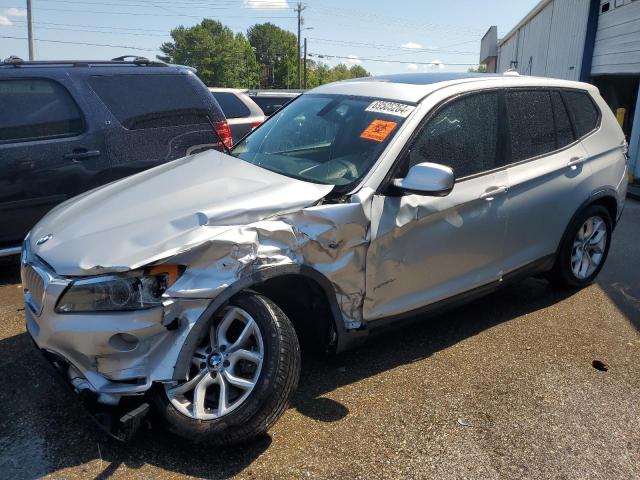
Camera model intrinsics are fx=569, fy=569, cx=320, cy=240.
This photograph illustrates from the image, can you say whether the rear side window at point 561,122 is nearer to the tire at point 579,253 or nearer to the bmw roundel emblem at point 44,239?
the tire at point 579,253

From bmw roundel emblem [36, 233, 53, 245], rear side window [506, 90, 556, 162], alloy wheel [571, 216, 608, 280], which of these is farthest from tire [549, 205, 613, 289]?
bmw roundel emblem [36, 233, 53, 245]

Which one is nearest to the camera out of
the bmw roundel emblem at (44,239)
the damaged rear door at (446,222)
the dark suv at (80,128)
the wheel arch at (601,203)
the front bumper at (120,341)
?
the front bumper at (120,341)

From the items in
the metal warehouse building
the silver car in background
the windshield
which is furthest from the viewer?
the metal warehouse building

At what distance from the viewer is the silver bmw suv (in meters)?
2.63

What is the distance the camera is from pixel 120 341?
262 cm

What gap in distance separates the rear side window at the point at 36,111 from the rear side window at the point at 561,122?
162 inches

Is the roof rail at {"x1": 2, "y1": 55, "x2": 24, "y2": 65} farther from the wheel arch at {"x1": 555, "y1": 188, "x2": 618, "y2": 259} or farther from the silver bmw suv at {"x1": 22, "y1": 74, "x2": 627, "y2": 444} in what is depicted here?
the wheel arch at {"x1": 555, "y1": 188, "x2": 618, "y2": 259}

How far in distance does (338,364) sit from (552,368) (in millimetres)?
1381

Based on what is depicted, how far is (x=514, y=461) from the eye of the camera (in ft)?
9.07

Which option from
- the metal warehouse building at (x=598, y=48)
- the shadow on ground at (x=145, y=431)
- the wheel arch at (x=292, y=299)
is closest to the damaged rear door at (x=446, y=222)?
the wheel arch at (x=292, y=299)

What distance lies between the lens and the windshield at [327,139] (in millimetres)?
3406

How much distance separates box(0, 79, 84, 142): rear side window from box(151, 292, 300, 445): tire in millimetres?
3338

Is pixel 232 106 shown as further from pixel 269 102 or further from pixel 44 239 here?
pixel 44 239

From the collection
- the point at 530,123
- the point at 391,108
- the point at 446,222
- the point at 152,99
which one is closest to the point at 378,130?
the point at 391,108
